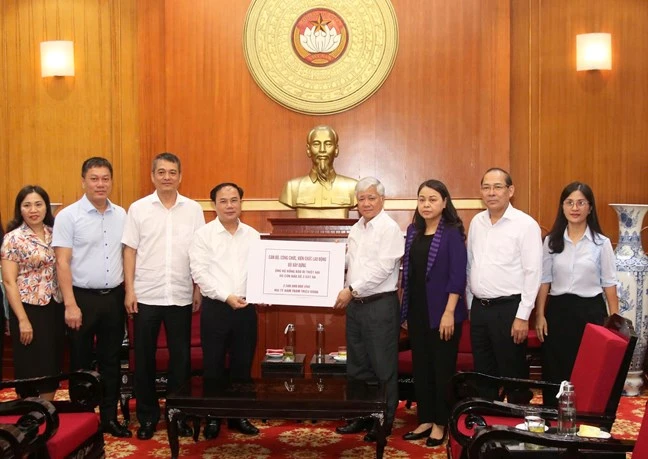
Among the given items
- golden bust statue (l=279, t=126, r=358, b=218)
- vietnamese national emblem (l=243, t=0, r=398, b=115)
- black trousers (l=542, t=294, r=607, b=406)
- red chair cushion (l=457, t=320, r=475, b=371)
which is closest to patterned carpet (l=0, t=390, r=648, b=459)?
red chair cushion (l=457, t=320, r=475, b=371)

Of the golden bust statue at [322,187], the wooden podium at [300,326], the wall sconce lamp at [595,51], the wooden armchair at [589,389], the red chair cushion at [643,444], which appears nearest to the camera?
the red chair cushion at [643,444]

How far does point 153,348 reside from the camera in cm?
423

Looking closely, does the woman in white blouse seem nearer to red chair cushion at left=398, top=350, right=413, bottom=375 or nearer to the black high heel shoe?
the black high heel shoe

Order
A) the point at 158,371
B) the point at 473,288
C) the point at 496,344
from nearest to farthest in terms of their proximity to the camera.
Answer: the point at 496,344, the point at 473,288, the point at 158,371


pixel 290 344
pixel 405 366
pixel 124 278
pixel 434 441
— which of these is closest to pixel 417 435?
pixel 434 441

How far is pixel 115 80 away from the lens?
649cm

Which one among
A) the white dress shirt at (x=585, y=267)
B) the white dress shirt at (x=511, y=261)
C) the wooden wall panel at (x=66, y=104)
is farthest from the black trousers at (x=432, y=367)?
the wooden wall panel at (x=66, y=104)

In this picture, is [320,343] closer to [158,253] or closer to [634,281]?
[158,253]

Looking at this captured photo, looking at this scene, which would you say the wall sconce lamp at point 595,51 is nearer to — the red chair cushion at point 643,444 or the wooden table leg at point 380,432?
the wooden table leg at point 380,432

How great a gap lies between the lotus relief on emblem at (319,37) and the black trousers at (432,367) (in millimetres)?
3015

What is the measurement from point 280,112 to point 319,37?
2.31 feet

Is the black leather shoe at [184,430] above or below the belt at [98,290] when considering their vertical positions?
below

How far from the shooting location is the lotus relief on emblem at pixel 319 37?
21.1ft

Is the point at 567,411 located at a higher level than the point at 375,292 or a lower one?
lower
